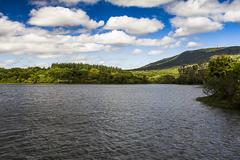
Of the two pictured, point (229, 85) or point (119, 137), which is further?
point (229, 85)

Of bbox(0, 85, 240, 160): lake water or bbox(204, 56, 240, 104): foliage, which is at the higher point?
bbox(204, 56, 240, 104): foliage

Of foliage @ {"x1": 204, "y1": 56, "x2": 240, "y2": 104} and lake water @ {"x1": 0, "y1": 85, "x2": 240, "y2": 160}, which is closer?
lake water @ {"x1": 0, "y1": 85, "x2": 240, "y2": 160}

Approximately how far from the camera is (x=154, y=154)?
116 feet

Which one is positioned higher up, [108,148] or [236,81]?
[236,81]

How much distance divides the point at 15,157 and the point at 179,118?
3923cm

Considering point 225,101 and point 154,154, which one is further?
point 225,101

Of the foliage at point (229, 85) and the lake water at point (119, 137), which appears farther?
the foliage at point (229, 85)

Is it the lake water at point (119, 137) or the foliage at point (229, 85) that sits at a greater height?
the foliage at point (229, 85)

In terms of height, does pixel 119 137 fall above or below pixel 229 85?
below

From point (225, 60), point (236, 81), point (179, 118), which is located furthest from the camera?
point (225, 60)

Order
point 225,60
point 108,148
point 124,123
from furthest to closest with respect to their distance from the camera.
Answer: point 225,60 → point 124,123 → point 108,148

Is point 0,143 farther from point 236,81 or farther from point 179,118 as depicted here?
point 236,81

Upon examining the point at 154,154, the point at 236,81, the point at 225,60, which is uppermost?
the point at 225,60

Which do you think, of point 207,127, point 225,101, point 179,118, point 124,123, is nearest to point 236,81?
point 225,101
